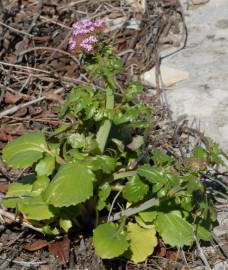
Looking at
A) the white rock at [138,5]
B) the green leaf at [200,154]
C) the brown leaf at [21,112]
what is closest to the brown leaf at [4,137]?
the brown leaf at [21,112]

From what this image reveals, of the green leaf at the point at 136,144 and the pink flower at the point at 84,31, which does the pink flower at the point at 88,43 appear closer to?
the pink flower at the point at 84,31

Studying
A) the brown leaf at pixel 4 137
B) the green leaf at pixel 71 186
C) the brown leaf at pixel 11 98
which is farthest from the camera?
the brown leaf at pixel 11 98

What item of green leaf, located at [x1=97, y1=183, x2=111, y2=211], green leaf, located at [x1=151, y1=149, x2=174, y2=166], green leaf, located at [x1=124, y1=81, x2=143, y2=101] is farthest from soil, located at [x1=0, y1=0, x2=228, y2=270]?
green leaf, located at [x1=124, y1=81, x2=143, y2=101]

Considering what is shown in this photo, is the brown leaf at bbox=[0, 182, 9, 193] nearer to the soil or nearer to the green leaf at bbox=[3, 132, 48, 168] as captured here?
the soil

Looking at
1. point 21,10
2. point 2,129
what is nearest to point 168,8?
point 21,10

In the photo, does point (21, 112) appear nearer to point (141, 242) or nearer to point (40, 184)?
point (40, 184)

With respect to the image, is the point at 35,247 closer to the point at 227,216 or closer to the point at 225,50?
the point at 227,216
